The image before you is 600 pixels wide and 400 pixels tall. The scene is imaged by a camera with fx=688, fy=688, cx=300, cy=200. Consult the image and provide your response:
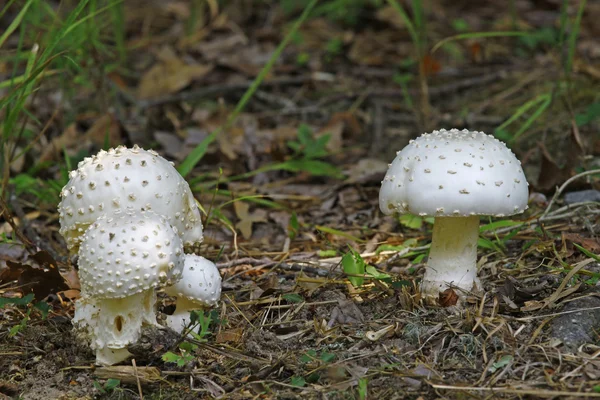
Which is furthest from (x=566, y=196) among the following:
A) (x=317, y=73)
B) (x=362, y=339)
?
(x=317, y=73)

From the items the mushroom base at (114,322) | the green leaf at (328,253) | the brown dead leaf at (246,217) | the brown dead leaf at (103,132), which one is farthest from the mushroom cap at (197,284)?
the brown dead leaf at (103,132)

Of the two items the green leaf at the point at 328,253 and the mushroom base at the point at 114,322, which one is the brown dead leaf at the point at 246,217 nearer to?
the green leaf at the point at 328,253

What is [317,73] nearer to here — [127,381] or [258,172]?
[258,172]

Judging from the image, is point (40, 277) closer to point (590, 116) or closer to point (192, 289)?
point (192, 289)

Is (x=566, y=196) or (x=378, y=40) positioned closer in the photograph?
(x=566, y=196)

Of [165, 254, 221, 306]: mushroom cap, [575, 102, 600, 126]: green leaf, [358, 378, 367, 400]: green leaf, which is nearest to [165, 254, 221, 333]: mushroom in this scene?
[165, 254, 221, 306]: mushroom cap

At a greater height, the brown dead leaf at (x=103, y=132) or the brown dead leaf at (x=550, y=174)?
the brown dead leaf at (x=550, y=174)
